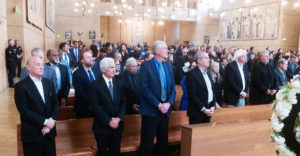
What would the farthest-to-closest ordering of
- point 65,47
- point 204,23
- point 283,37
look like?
point 204,23 < point 283,37 < point 65,47

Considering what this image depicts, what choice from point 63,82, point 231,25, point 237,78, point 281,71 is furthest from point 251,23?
point 63,82

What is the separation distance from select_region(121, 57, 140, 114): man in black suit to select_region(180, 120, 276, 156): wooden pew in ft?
5.36

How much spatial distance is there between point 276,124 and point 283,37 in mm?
19626

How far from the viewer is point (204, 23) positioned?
28469 mm

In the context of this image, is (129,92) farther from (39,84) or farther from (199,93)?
(39,84)

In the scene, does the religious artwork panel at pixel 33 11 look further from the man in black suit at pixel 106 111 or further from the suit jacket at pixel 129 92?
the man in black suit at pixel 106 111

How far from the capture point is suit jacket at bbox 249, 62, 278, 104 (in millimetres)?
4868

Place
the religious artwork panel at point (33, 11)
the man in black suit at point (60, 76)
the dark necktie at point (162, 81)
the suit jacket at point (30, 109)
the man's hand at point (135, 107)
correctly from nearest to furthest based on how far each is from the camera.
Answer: the suit jacket at point (30, 109)
the dark necktie at point (162, 81)
the man's hand at point (135, 107)
the man in black suit at point (60, 76)
the religious artwork panel at point (33, 11)

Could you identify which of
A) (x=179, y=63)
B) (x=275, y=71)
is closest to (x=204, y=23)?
(x=179, y=63)

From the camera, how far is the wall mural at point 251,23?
19203 millimetres

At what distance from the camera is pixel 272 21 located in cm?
1925

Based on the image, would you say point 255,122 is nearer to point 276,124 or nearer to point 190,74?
point 190,74

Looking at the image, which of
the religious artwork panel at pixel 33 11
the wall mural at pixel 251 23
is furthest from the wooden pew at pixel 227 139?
the wall mural at pixel 251 23

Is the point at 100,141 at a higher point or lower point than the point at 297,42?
lower
